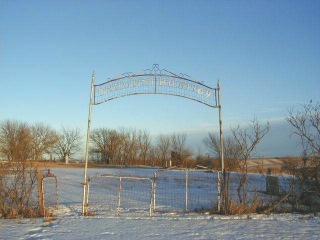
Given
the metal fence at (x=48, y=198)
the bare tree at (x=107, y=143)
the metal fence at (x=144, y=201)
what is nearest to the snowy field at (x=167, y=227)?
the metal fence at (x=48, y=198)

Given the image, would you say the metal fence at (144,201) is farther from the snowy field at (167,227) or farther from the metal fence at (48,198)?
the metal fence at (48,198)

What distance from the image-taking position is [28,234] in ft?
34.1

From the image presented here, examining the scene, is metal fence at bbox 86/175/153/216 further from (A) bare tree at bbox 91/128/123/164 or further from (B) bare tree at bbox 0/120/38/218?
(A) bare tree at bbox 91/128/123/164

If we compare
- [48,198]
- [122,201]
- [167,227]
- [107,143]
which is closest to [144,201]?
[122,201]

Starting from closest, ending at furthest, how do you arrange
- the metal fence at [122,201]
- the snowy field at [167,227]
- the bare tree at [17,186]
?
the snowy field at [167,227] < the bare tree at [17,186] < the metal fence at [122,201]

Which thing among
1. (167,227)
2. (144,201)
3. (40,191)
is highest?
(40,191)

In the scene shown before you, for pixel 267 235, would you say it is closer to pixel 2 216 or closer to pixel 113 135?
pixel 2 216

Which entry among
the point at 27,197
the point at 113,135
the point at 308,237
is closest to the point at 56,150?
the point at 113,135

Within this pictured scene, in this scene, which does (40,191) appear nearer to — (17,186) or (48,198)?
(17,186)

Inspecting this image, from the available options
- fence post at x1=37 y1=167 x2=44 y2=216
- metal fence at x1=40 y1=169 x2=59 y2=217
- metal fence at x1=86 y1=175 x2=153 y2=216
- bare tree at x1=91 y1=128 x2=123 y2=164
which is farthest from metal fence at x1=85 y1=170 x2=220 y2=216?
bare tree at x1=91 y1=128 x2=123 y2=164

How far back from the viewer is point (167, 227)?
37.0ft

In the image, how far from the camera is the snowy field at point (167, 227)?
33.4ft

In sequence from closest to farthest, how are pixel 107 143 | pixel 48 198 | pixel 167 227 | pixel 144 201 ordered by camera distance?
1. pixel 167 227
2. pixel 144 201
3. pixel 48 198
4. pixel 107 143

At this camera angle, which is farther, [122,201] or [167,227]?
[122,201]
